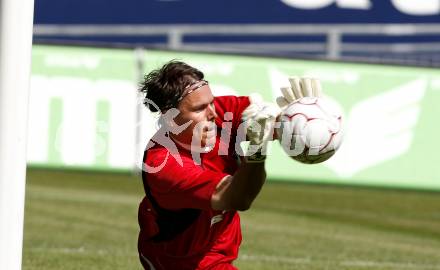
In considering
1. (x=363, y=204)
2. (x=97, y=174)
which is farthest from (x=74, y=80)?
(x=363, y=204)

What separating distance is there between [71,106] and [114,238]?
6157mm

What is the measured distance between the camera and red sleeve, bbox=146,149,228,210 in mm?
6012

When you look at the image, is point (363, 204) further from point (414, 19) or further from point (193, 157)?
point (193, 157)

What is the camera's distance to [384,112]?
20.4m

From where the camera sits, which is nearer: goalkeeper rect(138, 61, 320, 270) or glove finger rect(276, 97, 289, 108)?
goalkeeper rect(138, 61, 320, 270)

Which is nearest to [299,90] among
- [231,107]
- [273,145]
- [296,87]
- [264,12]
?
[296,87]

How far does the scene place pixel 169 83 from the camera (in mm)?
6641

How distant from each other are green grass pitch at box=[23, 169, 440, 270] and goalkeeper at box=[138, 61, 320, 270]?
4057mm

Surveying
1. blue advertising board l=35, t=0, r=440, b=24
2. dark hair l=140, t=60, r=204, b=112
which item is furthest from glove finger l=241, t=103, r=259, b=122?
blue advertising board l=35, t=0, r=440, b=24

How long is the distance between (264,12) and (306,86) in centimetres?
2036

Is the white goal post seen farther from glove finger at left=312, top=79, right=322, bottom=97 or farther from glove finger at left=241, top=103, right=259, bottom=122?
glove finger at left=312, top=79, right=322, bottom=97

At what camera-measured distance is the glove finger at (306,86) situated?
250 inches

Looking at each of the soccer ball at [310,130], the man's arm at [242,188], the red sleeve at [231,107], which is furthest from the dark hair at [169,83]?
the man's arm at [242,188]

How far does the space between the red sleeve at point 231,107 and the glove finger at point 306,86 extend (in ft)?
3.15
